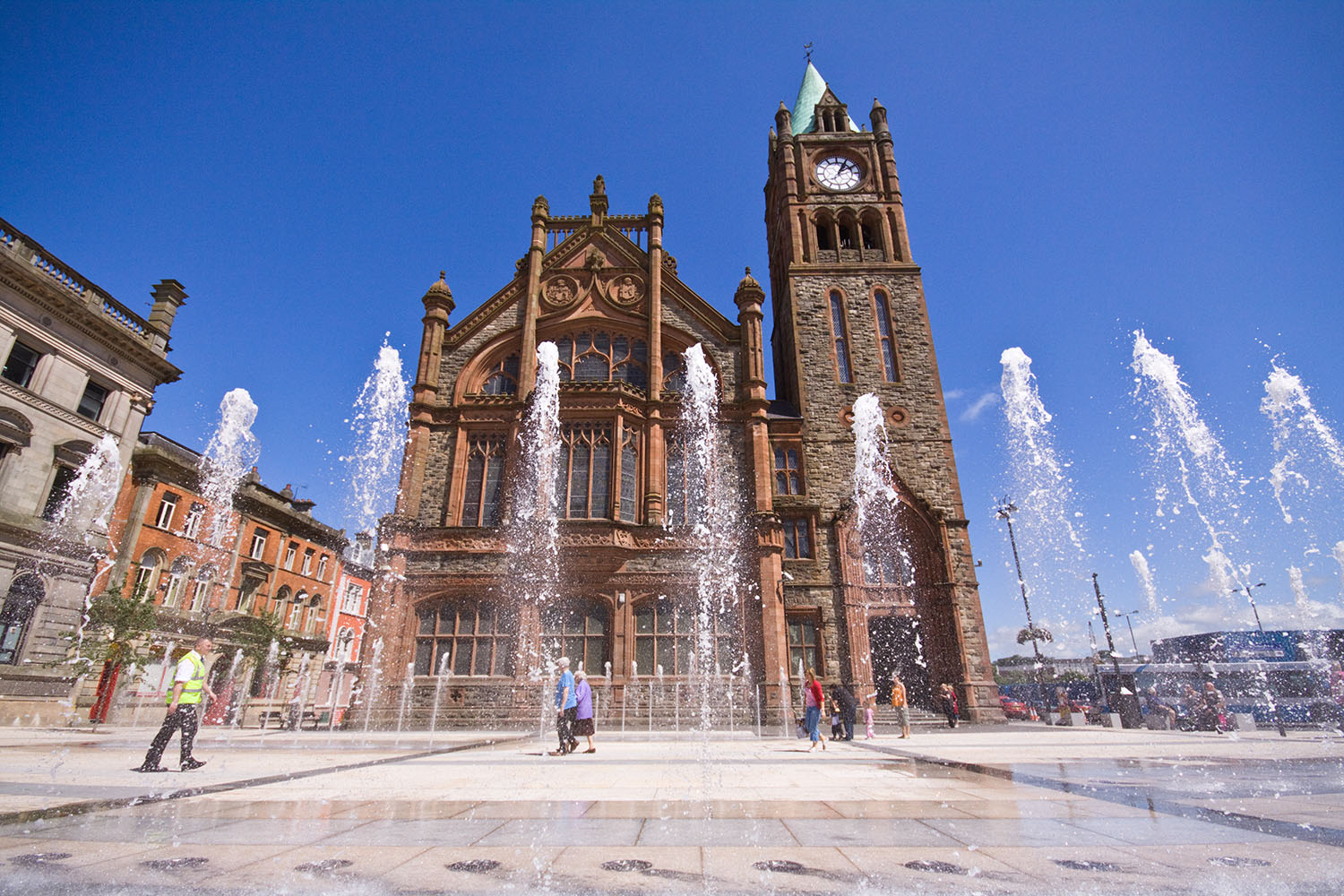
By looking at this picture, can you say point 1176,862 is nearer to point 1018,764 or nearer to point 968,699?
point 1018,764

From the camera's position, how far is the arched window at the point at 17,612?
20.2 metres

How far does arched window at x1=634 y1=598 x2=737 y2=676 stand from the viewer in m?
22.2

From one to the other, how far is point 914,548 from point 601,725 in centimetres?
1373

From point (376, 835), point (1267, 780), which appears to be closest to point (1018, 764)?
point (1267, 780)

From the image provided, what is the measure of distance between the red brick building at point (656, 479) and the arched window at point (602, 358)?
0.29 feet

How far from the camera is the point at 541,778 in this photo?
860 centimetres

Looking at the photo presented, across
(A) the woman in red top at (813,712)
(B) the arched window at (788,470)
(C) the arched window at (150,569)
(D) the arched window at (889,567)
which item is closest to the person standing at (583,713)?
(A) the woman in red top at (813,712)

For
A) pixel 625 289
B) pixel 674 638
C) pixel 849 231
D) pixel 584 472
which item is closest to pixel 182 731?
pixel 674 638

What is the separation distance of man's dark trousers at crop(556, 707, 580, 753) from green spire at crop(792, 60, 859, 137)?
34.3 metres

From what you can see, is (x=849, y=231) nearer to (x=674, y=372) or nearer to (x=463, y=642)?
(x=674, y=372)

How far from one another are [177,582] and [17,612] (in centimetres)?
1266

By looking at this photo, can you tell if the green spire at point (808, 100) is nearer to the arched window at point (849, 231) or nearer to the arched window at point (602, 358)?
the arched window at point (849, 231)

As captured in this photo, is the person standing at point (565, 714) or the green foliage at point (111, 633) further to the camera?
the green foliage at point (111, 633)

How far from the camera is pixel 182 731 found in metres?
9.28
